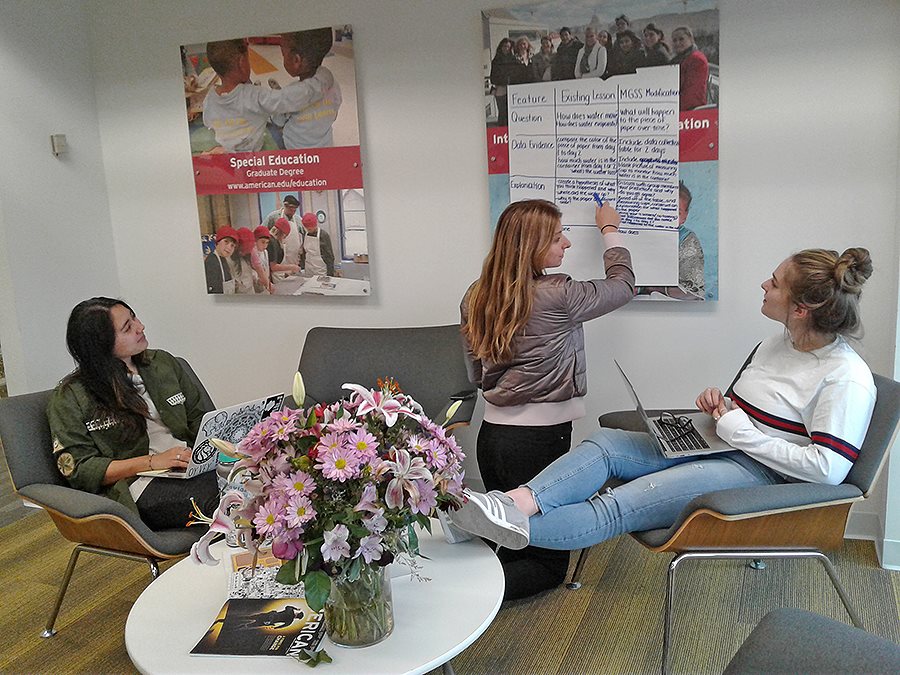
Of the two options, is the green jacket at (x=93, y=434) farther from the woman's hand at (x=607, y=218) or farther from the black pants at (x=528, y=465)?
the woman's hand at (x=607, y=218)

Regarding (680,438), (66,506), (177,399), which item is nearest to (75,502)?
(66,506)

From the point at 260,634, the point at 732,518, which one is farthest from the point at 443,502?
the point at 732,518

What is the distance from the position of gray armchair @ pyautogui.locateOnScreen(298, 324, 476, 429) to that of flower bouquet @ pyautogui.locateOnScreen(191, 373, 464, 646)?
5.61 feet

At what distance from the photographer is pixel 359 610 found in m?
1.72

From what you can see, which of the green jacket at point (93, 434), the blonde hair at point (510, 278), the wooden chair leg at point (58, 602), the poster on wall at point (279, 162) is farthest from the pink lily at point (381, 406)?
the poster on wall at point (279, 162)

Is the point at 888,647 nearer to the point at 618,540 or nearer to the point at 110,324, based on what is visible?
the point at 618,540

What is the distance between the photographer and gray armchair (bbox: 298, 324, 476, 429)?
3.51 metres

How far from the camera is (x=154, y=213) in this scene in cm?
426

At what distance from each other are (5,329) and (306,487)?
9.67 feet

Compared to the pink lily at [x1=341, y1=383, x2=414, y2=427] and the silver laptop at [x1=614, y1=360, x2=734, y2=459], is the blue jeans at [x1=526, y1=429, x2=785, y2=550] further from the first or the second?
the pink lily at [x1=341, y1=383, x2=414, y2=427]

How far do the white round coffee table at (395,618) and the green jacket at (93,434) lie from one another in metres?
0.67

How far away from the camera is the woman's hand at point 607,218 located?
3250mm

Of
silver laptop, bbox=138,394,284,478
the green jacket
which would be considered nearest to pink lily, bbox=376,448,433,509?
silver laptop, bbox=138,394,284,478

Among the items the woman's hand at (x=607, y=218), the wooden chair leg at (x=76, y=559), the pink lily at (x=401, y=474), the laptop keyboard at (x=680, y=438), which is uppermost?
the woman's hand at (x=607, y=218)
